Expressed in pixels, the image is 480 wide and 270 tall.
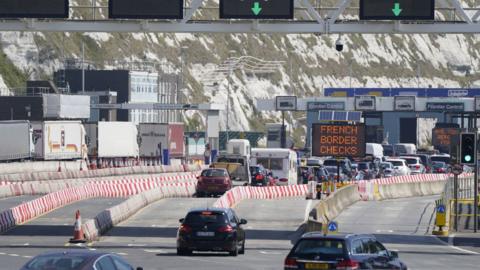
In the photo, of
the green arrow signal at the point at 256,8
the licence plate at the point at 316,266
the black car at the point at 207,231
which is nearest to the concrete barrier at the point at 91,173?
the green arrow signal at the point at 256,8

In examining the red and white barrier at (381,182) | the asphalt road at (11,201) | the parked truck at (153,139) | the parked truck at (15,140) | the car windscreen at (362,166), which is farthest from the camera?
the parked truck at (153,139)

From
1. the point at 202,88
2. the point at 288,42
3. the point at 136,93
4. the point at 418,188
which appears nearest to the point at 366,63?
the point at 288,42

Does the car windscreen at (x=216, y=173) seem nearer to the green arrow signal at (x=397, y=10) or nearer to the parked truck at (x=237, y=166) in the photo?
the parked truck at (x=237, y=166)

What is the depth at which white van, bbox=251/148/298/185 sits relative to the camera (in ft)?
246

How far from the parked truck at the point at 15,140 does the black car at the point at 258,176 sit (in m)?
15.2

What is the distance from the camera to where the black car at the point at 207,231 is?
3250 cm

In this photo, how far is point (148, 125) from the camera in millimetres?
102438

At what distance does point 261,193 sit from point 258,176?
301 inches

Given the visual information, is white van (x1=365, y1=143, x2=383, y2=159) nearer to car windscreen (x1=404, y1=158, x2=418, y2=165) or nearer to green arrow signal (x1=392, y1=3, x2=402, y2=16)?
car windscreen (x1=404, y1=158, x2=418, y2=165)

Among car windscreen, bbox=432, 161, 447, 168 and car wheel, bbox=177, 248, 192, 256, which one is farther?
car windscreen, bbox=432, 161, 447, 168

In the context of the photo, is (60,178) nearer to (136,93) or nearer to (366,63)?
(136,93)

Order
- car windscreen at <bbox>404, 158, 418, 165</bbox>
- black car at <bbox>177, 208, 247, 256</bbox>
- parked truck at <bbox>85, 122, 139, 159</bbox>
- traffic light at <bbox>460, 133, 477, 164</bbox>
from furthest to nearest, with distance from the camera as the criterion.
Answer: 1. car windscreen at <bbox>404, 158, 418, 165</bbox>
2. parked truck at <bbox>85, 122, 139, 159</bbox>
3. traffic light at <bbox>460, 133, 477, 164</bbox>
4. black car at <bbox>177, 208, 247, 256</bbox>

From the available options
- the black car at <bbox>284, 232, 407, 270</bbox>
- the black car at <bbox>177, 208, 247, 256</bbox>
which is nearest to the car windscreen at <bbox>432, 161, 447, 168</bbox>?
the black car at <bbox>177, 208, 247, 256</bbox>

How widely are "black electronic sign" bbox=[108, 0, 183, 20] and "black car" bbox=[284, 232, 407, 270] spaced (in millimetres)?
15589
